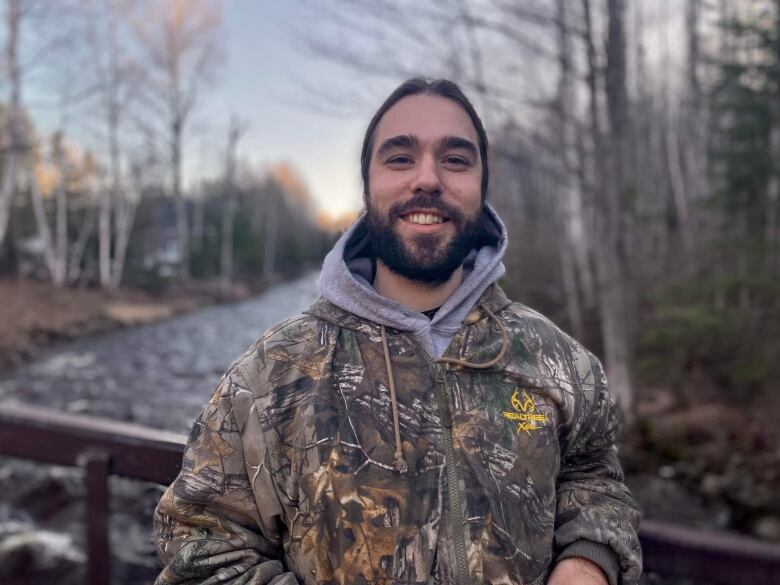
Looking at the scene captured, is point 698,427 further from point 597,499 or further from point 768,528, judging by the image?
point 597,499

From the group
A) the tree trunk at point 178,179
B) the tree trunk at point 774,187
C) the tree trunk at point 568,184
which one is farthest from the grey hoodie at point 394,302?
the tree trunk at point 178,179

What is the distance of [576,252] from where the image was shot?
53.9ft

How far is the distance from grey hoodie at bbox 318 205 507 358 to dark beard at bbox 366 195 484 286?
8 centimetres

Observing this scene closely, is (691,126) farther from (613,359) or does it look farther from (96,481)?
(96,481)

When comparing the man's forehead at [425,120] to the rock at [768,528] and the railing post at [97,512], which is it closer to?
the railing post at [97,512]

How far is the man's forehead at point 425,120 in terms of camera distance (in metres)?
1.92

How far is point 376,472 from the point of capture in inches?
61.7

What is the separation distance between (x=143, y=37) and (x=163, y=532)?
3000cm

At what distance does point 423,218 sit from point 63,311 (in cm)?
1877

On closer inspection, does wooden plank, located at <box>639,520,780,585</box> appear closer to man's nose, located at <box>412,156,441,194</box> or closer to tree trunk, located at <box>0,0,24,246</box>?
man's nose, located at <box>412,156,441,194</box>

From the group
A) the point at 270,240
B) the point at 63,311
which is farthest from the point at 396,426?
the point at 270,240

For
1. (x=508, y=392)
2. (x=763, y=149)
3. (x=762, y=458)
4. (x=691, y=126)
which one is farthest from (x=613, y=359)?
(x=691, y=126)

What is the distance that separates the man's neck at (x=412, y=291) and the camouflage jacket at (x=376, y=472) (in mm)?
199

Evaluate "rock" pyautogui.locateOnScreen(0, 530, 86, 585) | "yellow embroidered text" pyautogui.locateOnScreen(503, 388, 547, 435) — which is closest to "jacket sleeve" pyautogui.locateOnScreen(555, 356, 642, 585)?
A: "yellow embroidered text" pyautogui.locateOnScreen(503, 388, 547, 435)
